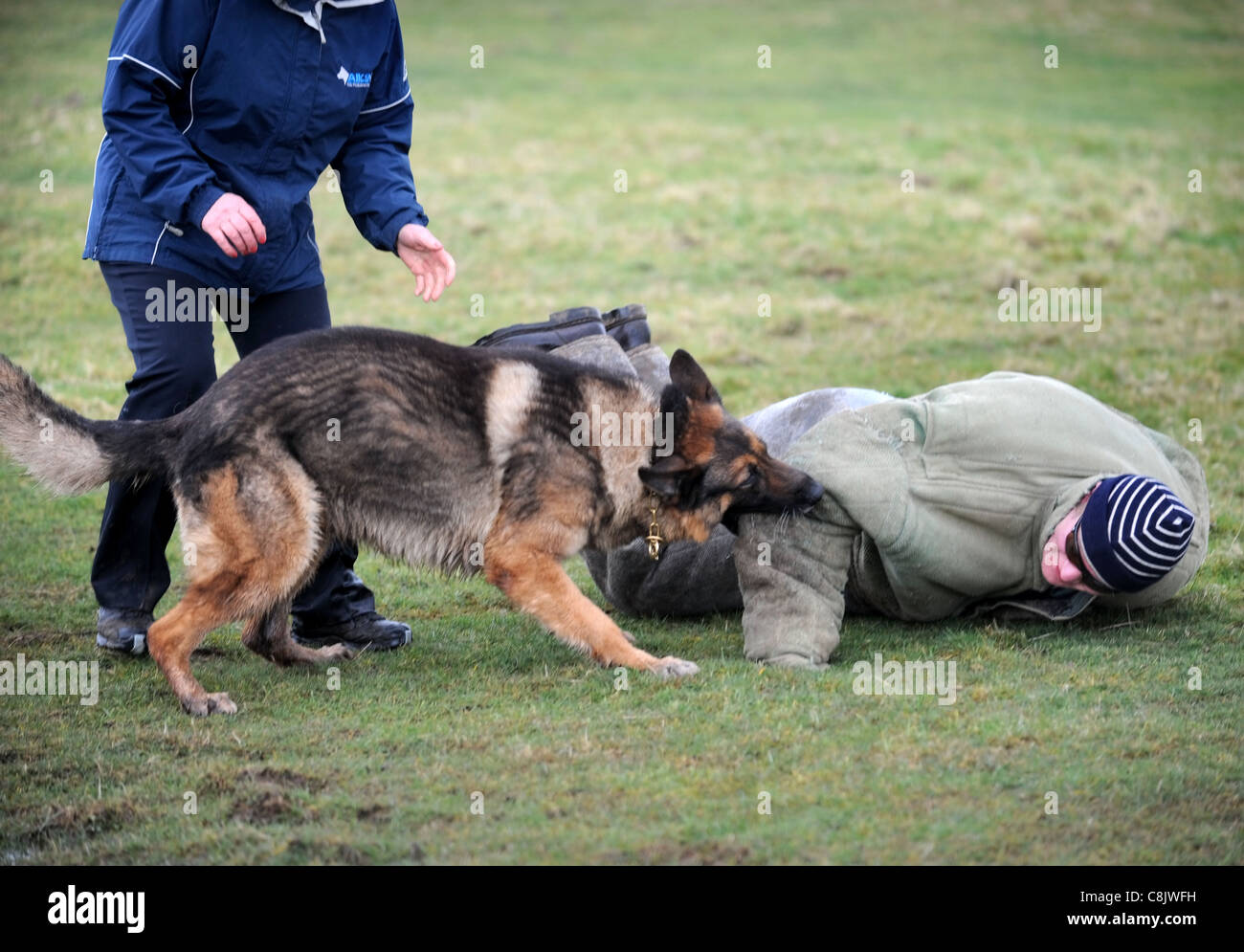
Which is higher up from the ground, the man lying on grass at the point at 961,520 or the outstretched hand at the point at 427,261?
the outstretched hand at the point at 427,261

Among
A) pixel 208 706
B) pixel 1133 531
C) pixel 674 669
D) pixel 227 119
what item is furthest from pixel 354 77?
pixel 1133 531

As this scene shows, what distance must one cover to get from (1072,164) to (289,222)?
1381 cm

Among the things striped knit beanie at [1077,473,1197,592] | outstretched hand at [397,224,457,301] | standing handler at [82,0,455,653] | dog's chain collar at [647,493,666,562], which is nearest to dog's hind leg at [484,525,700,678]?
dog's chain collar at [647,493,666,562]

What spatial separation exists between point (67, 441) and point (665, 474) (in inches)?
87.6

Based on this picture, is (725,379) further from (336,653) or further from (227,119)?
(227,119)

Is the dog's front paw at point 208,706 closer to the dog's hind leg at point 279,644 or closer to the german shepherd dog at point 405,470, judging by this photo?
the german shepherd dog at point 405,470

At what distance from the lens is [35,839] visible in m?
3.89

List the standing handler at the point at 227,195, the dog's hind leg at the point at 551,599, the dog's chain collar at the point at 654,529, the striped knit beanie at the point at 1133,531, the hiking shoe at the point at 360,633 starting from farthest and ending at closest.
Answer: the hiking shoe at the point at 360,633 → the dog's chain collar at the point at 654,529 → the dog's hind leg at the point at 551,599 → the standing handler at the point at 227,195 → the striped knit beanie at the point at 1133,531

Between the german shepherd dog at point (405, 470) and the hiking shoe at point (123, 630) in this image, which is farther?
the hiking shoe at point (123, 630)

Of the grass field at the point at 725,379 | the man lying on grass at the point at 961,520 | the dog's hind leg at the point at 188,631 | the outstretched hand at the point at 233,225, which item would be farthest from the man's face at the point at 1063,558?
the outstretched hand at the point at 233,225

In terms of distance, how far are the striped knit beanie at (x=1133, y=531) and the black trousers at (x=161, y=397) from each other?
2.90 meters

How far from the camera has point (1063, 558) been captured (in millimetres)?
4996

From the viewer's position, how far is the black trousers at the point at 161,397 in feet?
17.4

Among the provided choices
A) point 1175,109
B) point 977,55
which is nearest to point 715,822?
point 1175,109
